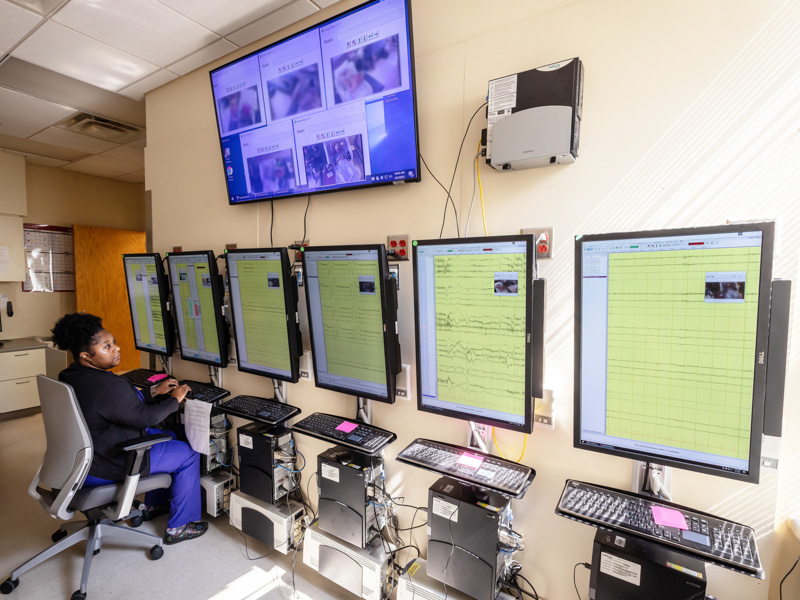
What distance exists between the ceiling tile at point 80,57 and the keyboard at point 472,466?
117 inches

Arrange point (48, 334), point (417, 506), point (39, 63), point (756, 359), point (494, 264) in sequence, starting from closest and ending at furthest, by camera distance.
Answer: point (756, 359) → point (494, 264) → point (417, 506) → point (39, 63) → point (48, 334)

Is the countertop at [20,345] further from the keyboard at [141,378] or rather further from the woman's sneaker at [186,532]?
the woman's sneaker at [186,532]

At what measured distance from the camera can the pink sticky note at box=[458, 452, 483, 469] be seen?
1511mm

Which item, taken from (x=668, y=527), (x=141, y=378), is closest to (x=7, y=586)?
(x=141, y=378)

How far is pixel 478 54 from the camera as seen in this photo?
169 centimetres

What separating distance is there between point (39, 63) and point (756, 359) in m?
4.01

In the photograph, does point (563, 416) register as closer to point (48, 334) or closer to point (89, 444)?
point (89, 444)

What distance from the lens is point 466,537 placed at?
4.99 ft

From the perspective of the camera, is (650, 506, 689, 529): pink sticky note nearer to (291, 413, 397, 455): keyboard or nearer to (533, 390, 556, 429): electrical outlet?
(533, 390, 556, 429): electrical outlet

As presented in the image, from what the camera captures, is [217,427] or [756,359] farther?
[217,427]

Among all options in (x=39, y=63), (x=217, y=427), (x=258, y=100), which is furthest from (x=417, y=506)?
(x=39, y=63)

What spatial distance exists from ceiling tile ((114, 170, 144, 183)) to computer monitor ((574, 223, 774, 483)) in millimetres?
5927

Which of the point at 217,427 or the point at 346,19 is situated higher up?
the point at 346,19

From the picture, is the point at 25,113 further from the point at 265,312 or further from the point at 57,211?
the point at 265,312
